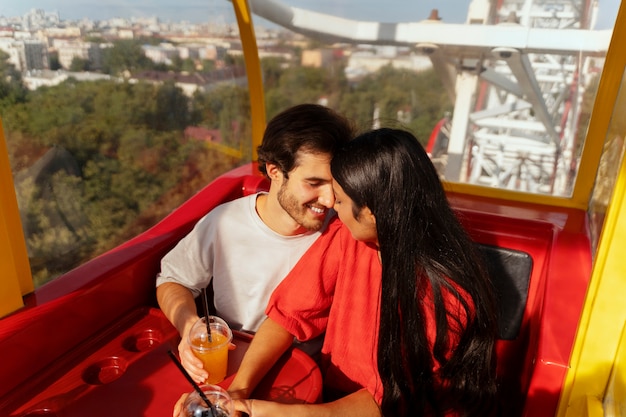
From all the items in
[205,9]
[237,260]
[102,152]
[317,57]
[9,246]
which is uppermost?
[205,9]

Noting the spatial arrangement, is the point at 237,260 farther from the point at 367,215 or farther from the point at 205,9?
the point at 205,9

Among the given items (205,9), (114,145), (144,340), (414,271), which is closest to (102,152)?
(114,145)

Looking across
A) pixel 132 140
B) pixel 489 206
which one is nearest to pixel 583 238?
pixel 489 206

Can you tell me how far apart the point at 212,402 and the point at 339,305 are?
19.2 inches

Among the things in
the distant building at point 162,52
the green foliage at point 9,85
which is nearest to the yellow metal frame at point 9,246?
the green foliage at point 9,85

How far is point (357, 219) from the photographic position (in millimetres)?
1295

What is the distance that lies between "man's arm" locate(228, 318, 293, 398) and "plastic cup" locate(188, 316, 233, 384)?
59mm

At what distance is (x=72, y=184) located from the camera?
368cm

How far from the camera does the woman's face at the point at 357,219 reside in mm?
1286

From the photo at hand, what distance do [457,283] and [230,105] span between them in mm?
6377

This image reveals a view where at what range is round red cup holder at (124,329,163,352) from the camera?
1.53 m

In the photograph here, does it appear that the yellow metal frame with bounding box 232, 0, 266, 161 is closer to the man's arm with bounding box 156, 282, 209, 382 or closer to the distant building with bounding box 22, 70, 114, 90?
the man's arm with bounding box 156, 282, 209, 382

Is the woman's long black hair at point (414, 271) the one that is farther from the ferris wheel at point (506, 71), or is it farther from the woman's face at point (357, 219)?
the ferris wheel at point (506, 71)

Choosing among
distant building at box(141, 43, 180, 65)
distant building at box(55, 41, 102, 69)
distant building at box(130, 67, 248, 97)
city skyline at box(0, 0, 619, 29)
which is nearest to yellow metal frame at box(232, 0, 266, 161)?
city skyline at box(0, 0, 619, 29)
